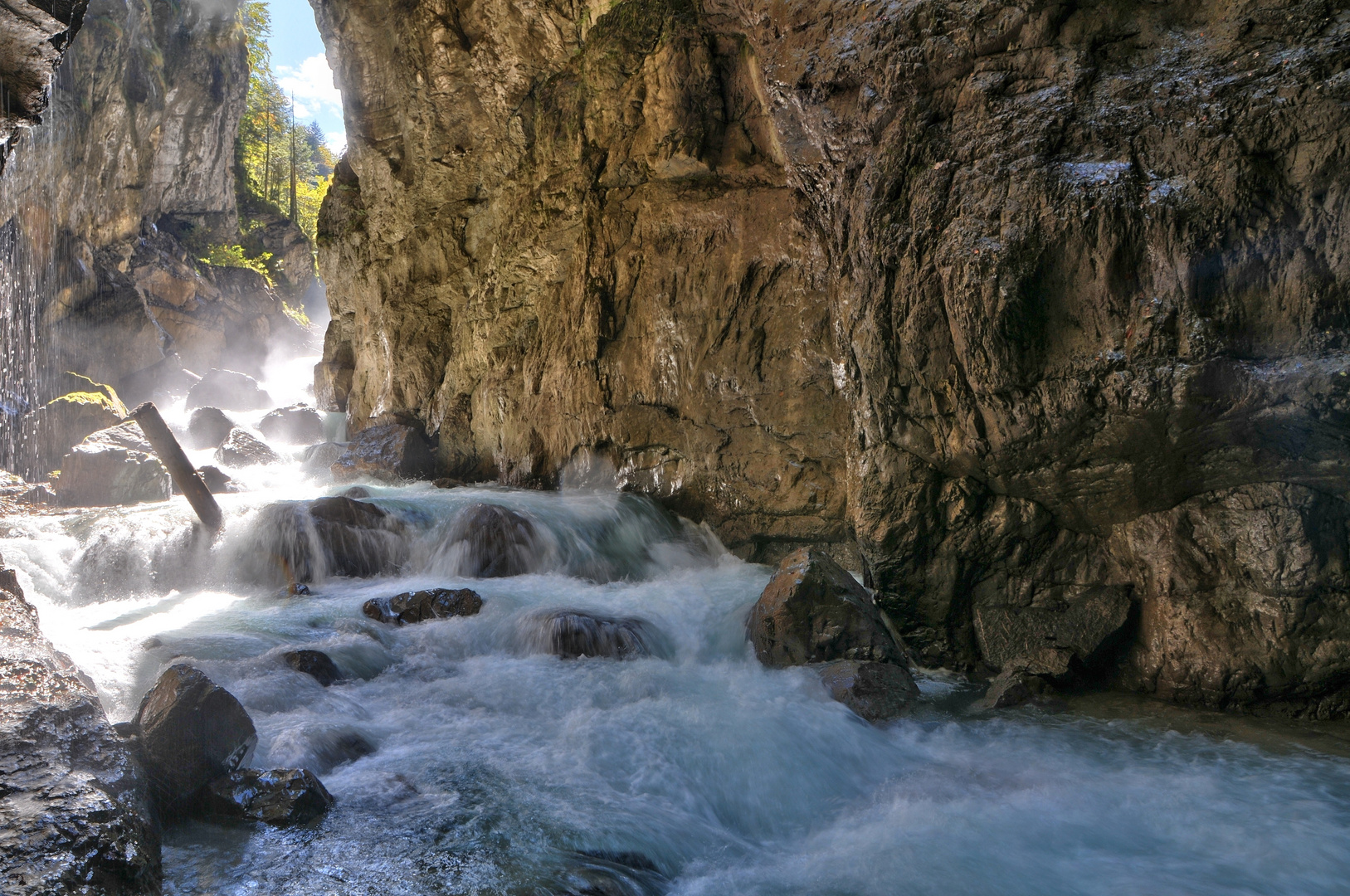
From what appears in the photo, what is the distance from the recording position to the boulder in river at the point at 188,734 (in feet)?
12.1

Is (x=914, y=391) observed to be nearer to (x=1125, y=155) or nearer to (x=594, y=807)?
(x=1125, y=155)

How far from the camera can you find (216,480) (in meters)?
13.4

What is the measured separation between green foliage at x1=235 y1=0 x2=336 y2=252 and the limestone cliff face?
100.0ft

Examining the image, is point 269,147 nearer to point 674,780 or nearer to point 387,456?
point 387,456

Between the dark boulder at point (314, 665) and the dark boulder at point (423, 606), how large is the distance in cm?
141

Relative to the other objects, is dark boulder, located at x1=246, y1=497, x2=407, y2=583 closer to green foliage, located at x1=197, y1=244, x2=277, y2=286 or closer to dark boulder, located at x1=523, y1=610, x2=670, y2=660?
dark boulder, located at x1=523, y1=610, x2=670, y2=660

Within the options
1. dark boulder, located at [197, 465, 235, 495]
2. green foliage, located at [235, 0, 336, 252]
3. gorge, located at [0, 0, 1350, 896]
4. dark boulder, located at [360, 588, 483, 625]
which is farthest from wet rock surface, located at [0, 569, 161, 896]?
green foliage, located at [235, 0, 336, 252]

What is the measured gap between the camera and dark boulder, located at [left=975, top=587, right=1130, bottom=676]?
5.79m

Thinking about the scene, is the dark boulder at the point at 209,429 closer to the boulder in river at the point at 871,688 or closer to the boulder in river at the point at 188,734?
the boulder in river at the point at 188,734

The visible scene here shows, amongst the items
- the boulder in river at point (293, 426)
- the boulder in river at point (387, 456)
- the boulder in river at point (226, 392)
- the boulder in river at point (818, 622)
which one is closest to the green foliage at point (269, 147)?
the boulder in river at point (226, 392)

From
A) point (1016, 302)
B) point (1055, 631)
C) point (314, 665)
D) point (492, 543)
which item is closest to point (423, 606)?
point (314, 665)

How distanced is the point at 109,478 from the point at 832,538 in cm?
1185

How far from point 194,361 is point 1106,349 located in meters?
32.1

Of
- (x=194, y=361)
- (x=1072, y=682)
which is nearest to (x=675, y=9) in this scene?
(x=1072, y=682)
